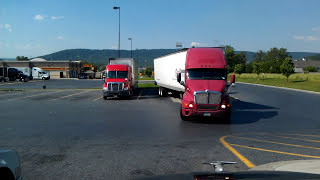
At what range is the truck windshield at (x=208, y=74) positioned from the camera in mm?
15337

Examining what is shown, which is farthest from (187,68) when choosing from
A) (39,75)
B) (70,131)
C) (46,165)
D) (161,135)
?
(39,75)

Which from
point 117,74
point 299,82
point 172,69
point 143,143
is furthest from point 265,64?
point 143,143

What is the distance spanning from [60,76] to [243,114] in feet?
334

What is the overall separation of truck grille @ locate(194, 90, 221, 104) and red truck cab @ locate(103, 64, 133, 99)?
531 inches

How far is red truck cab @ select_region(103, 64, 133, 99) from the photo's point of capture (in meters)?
26.5

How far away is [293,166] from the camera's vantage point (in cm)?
680

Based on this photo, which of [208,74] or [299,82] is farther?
[299,82]

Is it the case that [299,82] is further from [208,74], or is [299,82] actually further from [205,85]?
[205,85]

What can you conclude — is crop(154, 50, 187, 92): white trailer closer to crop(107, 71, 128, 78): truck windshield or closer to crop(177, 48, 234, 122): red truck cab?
crop(177, 48, 234, 122): red truck cab

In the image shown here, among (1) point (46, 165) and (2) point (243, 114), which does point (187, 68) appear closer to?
(2) point (243, 114)

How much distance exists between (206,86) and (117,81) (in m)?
13.7

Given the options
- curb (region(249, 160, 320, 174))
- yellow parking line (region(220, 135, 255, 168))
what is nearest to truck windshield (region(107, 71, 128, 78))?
yellow parking line (region(220, 135, 255, 168))

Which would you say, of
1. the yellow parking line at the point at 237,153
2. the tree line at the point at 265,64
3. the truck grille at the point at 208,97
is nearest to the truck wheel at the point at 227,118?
the truck grille at the point at 208,97

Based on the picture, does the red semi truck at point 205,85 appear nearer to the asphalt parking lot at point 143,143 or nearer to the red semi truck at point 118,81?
the asphalt parking lot at point 143,143
